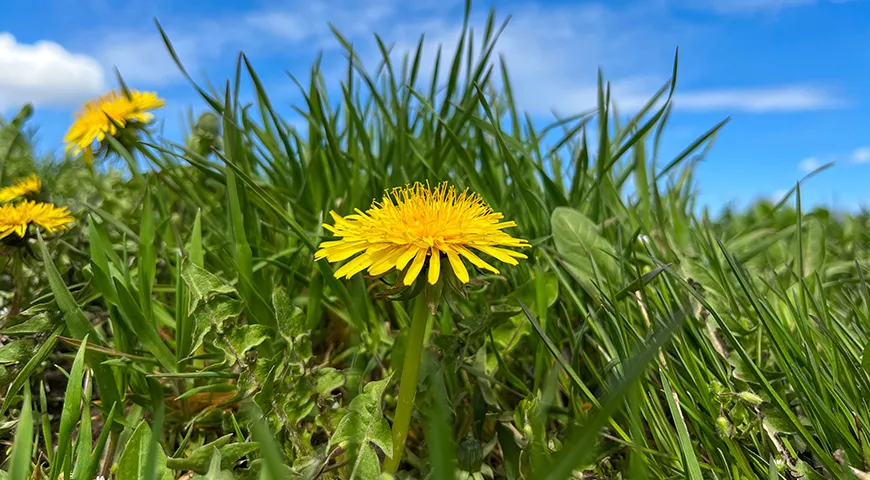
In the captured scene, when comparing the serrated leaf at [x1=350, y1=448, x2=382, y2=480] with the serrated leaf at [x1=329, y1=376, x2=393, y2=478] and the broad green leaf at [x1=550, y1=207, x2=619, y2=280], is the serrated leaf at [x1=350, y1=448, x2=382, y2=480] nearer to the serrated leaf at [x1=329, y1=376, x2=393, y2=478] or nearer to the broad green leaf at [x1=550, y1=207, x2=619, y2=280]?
the serrated leaf at [x1=329, y1=376, x2=393, y2=478]

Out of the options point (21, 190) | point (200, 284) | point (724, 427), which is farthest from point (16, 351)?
point (724, 427)

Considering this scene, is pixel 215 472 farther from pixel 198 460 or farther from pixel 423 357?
pixel 423 357

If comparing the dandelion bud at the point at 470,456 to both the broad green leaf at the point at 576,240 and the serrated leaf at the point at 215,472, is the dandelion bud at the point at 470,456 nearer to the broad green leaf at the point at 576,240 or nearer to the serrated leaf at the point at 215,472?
the serrated leaf at the point at 215,472

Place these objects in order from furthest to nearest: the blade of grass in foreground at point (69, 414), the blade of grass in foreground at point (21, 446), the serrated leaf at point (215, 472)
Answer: the blade of grass in foreground at point (69, 414), the serrated leaf at point (215, 472), the blade of grass in foreground at point (21, 446)

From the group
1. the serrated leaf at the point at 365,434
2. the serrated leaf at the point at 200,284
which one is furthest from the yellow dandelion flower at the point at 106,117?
the serrated leaf at the point at 365,434

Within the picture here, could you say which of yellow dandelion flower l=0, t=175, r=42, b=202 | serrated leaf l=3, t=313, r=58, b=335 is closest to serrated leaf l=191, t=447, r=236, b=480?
serrated leaf l=3, t=313, r=58, b=335

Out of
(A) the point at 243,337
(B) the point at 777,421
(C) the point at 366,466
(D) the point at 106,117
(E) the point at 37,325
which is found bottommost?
(B) the point at 777,421

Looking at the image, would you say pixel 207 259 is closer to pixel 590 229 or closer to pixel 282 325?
pixel 282 325
